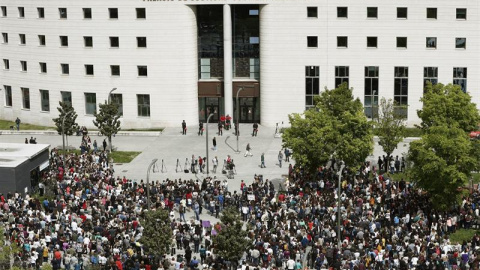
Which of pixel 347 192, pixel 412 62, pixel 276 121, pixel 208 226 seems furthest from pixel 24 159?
pixel 412 62

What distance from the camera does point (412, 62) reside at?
8544 centimetres

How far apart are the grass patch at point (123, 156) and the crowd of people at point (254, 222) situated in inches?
269

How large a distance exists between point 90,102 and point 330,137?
3513cm

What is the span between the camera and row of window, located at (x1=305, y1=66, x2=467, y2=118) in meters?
85.4

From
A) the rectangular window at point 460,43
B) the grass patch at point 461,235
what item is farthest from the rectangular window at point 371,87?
the grass patch at point 461,235

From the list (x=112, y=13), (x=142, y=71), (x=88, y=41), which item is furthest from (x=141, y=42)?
(x=88, y=41)

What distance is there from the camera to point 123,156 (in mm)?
78875

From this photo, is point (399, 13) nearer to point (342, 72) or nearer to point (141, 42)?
point (342, 72)

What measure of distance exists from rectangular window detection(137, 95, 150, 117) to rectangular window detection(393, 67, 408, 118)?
25.2 m

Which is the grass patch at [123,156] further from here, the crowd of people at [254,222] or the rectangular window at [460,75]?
the rectangular window at [460,75]

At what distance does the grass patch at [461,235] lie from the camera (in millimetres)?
55662

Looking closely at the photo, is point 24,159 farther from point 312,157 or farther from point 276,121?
point 276,121

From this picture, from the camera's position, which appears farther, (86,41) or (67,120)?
(86,41)

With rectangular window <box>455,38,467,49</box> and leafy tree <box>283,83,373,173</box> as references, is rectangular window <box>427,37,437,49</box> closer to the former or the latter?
rectangular window <box>455,38,467,49</box>
